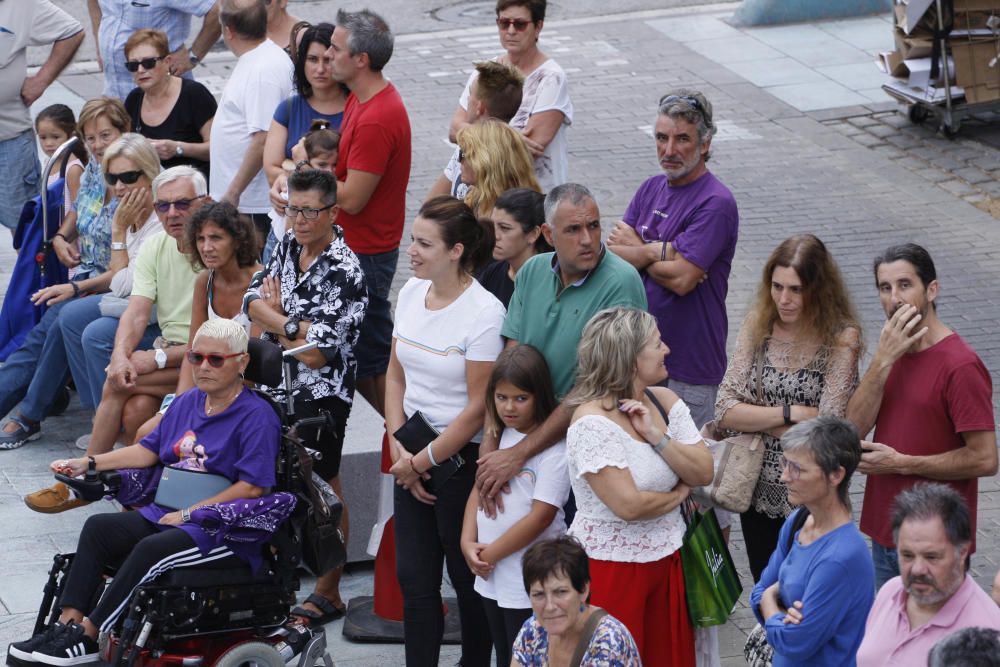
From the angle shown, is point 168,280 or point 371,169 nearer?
point 371,169

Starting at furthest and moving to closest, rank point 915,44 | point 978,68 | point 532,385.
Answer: point 915,44 < point 978,68 < point 532,385

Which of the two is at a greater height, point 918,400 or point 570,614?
point 918,400

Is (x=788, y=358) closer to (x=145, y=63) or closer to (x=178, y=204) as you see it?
(x=178, y=204)

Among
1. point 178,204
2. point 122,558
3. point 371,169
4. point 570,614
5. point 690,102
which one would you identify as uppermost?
point 690,102

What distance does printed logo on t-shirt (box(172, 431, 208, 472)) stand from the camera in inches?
254

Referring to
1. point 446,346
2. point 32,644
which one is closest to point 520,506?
point 446,346

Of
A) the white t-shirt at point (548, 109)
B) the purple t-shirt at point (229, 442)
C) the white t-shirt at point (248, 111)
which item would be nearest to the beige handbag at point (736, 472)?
the purple t-shirt at point (229, 442)

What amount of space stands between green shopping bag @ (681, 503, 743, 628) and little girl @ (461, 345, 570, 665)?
52 cm

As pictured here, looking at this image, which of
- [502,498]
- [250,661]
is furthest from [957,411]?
[250,661]

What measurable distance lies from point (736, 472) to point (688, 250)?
43.1 inches

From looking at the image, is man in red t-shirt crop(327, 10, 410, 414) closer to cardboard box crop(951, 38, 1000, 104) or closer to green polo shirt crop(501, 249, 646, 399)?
green polo shirt crop(501, 249, 646, 399)

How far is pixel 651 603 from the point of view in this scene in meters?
5.62

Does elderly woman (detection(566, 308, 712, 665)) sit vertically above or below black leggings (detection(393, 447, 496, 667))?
above

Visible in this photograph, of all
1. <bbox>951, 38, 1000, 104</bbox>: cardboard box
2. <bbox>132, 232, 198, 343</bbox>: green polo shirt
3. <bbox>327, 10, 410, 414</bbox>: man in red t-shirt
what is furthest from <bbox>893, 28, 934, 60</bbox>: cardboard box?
<bbox>132, 232, 198, 343</bbox>: green polo shirt
